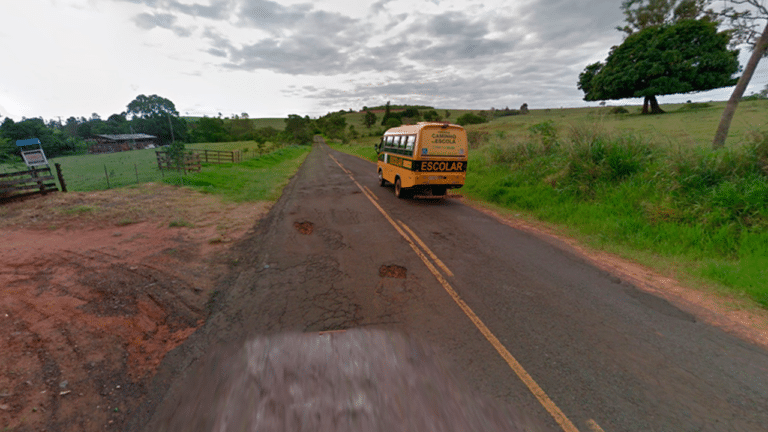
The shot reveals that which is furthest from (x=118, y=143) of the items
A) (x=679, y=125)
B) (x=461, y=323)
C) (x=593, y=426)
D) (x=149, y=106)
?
(x=679, y=125)

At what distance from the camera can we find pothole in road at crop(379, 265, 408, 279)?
5.21m

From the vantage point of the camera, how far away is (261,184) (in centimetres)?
1528

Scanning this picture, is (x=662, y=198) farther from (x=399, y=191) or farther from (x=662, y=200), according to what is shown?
(x=399, y=191)

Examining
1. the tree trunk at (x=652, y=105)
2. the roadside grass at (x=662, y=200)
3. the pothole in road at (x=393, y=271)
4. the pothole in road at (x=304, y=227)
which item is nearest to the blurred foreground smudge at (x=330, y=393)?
the pothole in road at (x=393, y=271)

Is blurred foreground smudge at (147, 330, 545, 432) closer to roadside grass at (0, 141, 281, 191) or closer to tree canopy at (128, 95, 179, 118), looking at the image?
roadside grass at (0, 141, 281, 191)

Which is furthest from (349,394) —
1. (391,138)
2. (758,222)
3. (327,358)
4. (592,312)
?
(391,138)

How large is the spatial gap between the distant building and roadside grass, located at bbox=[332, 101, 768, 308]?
271 feet

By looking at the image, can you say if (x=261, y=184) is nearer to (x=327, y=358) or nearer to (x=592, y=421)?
(x=327, y=358)

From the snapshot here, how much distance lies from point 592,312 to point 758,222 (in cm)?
499

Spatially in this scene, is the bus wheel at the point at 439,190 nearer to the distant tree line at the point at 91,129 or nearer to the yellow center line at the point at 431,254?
the yellow center line at the point at 431,254

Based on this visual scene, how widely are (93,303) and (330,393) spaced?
12.5 ft

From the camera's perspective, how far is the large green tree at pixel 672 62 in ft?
103

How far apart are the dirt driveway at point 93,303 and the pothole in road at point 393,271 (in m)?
2.78

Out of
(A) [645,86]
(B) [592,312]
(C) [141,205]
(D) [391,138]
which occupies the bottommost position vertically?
(B) [592,312]
